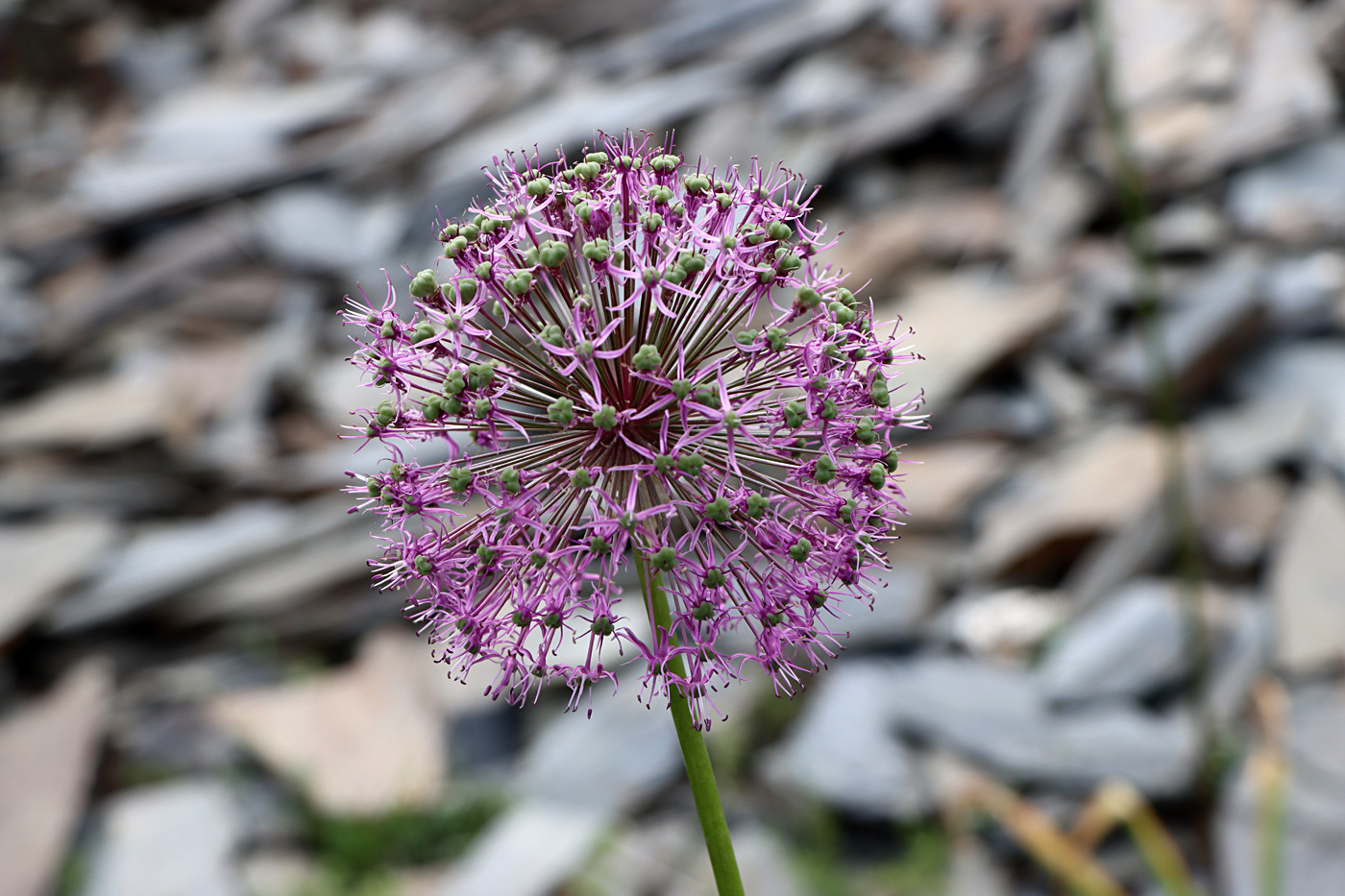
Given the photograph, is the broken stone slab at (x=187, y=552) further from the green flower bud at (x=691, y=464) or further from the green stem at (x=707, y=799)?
the green stem at (x=707, y=799)

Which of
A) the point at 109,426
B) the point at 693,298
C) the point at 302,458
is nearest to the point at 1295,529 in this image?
the point at 693,298

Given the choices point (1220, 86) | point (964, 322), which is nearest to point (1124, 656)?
point (964, 322)

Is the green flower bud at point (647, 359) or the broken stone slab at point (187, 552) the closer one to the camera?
the green flower bud at point (647, 359)

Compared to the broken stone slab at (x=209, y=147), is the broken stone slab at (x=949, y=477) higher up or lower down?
lower down

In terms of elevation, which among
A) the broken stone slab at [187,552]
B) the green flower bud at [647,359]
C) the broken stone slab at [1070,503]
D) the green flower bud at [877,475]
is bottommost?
the green flower bud at [877,475]

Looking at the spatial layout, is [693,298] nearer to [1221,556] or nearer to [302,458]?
[1221,556]

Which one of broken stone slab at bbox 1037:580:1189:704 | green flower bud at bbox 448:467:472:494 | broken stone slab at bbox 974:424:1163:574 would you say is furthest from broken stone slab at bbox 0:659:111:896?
broken stone slab at bbox 974:424:1163:574

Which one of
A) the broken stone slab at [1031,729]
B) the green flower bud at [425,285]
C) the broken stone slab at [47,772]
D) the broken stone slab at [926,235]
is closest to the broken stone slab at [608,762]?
the broken stone slab at [1031,729]
